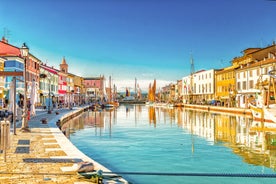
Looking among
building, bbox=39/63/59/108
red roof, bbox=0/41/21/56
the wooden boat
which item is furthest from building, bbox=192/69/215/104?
red roof, bbox=0/41/21/56

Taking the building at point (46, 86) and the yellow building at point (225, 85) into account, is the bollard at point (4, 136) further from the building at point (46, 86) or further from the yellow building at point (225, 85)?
the yellow building at point (225, 85)

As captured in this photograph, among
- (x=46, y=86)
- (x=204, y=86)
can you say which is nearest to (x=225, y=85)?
(x=204, y=86)

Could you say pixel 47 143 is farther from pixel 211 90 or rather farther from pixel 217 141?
pixel 211 90

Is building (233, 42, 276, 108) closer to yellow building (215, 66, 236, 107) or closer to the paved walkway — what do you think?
yellow building (215, 66, 236, 107)

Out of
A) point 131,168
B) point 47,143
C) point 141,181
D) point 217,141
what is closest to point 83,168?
point 141,181

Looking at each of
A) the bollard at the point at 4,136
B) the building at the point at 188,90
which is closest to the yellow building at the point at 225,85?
the building at the point at 188,90

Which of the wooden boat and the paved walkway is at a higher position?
the wooden boat

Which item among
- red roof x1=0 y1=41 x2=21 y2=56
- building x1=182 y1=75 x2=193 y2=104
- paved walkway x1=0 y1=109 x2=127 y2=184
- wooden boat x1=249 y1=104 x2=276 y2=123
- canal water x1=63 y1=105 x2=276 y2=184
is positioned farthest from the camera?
building x1=182 y1=75 x2=193 y2=104

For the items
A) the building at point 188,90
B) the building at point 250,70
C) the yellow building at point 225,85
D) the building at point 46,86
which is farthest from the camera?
the building at point 188,90

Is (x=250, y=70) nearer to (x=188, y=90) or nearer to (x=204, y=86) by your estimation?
(x=204, y=86)

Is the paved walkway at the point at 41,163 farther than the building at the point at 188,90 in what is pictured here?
No

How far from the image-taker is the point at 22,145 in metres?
17.6

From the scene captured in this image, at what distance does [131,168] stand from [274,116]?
2611 cm

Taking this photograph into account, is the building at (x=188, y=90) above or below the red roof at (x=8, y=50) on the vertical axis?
below
